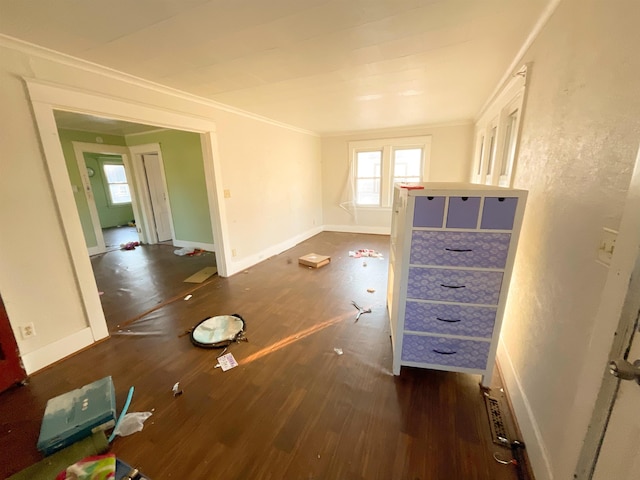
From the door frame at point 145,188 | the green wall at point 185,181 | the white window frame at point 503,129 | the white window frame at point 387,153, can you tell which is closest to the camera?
the white window frame at point 503,129

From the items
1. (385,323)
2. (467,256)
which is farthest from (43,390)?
(467,256)

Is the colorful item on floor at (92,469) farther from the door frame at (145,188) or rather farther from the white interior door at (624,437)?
the door frame at (145,188)

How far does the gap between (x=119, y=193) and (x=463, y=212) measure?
9.76 metres

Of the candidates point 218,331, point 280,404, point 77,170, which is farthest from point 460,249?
point 77,170

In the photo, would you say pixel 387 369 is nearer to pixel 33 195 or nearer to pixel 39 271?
pixel 39 271

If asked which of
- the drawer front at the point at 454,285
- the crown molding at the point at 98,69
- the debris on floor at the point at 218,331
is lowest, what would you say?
the debris on floor at the point at 218,331

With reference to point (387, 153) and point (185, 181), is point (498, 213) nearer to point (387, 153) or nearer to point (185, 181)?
point (387, 153)

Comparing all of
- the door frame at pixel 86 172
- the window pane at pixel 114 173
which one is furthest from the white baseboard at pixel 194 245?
the window pane at pixel 114 173

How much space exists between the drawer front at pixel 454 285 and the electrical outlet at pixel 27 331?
111 inches

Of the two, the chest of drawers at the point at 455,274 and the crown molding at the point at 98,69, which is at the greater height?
the crown molding at the point at 98,69

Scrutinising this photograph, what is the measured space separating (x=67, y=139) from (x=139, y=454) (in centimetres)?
596

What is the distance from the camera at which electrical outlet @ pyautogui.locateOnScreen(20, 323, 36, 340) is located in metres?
1.93

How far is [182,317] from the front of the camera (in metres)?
2.74

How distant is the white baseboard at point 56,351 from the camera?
1.97 meters
